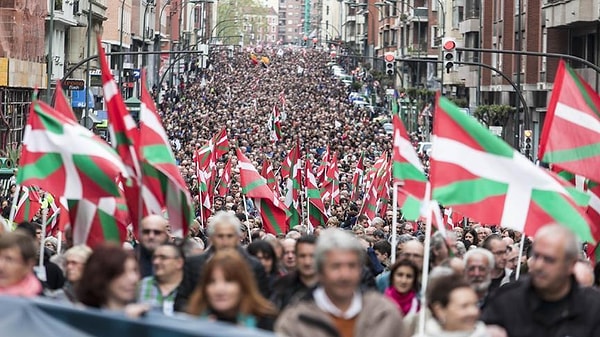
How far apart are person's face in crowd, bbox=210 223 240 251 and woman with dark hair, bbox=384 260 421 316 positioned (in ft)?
3.48

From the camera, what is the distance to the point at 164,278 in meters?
9.83

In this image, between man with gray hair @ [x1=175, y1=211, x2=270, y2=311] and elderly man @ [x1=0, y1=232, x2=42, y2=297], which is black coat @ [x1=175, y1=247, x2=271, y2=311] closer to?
man with gray hair @ [x1=175, y1=211, x2=270, y2=311]

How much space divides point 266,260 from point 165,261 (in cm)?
201

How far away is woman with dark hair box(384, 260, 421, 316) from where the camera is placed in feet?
35.3

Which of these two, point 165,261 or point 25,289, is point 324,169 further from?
point 25,289

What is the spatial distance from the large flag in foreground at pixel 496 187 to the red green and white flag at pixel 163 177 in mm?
2306

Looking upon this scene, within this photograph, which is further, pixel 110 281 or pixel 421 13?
pixel 421 13

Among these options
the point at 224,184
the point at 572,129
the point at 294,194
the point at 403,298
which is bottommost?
the point at 224,184

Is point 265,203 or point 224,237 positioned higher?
point 224,237

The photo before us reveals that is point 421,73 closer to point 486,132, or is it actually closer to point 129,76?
point 129,76

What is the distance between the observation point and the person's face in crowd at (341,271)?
7.12m

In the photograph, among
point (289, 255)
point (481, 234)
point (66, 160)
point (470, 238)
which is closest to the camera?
point (66, 160)

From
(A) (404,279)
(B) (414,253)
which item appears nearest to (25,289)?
(A) (404,279)

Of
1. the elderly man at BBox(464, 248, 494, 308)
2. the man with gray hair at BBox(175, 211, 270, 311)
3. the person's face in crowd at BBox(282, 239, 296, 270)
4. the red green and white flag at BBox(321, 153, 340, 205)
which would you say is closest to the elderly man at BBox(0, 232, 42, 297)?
the man with gray hair at BBox(175, 211, 270, 311)
